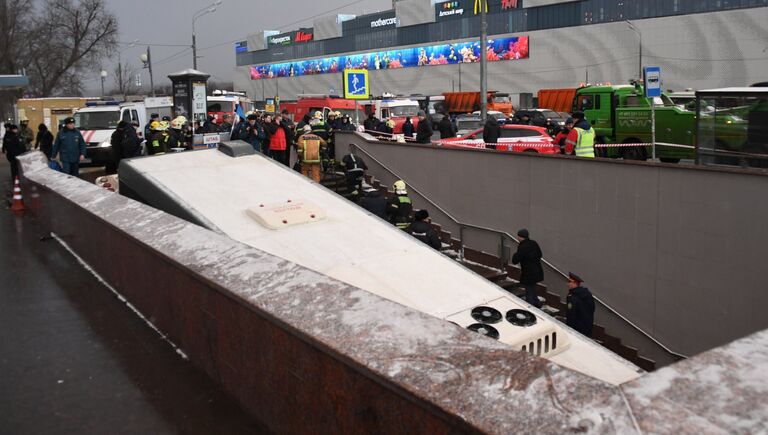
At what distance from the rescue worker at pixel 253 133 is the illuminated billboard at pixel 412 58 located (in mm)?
57696

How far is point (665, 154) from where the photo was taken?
19703 mm

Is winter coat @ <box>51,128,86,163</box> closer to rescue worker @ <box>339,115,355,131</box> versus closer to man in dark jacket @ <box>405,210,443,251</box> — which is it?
man in dark jacket @ <box>405,210,443,251</box>

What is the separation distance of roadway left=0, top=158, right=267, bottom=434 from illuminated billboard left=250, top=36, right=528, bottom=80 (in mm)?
68857

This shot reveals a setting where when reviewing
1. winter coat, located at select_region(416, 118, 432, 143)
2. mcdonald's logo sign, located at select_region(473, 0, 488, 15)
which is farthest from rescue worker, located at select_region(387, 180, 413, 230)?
mcdonald's logo sign, located at select_region(473, 0, 488, 15)

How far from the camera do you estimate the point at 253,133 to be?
16734 mm

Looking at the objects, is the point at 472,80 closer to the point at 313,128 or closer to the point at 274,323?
the point at 313,128

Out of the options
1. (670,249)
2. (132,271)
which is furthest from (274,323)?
(670,249)

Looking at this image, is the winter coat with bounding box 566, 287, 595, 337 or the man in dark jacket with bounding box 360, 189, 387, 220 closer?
the winter coat with bounding box 566, 287, 595, 337

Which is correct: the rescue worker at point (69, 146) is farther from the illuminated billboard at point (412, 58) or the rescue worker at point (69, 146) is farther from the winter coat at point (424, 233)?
the illuminated billboard at point (412, 58)

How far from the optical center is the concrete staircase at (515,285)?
1103cm

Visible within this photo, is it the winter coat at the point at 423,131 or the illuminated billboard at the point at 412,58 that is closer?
the winter coat at the point at 423,131

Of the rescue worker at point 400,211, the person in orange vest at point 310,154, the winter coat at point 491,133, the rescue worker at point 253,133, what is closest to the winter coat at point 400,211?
the rescue worker at point 400,211

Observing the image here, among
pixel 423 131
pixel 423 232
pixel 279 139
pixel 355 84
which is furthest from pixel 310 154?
pixel 423 131

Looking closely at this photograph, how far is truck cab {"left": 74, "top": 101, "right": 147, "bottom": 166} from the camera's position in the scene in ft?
66.4
